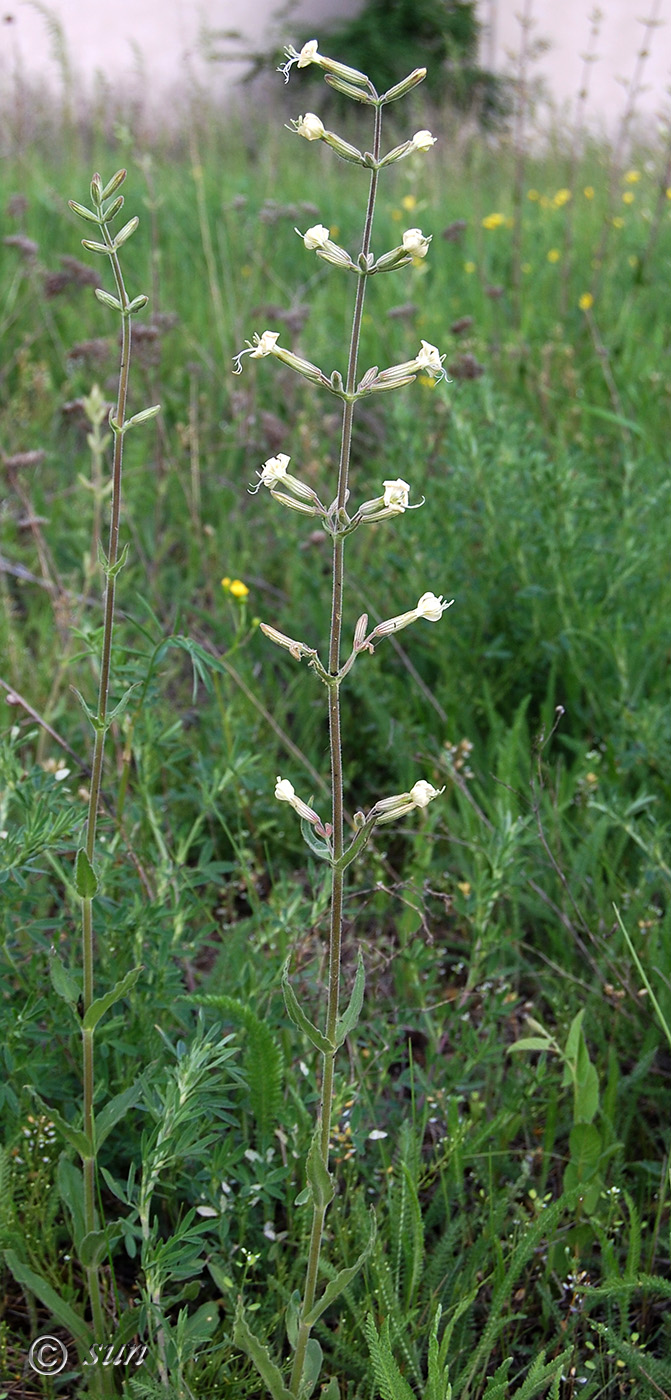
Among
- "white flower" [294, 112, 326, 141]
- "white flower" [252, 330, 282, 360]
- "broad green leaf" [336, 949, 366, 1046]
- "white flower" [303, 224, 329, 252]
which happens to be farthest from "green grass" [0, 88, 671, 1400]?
"white flower" [294, 112, 326, 141]

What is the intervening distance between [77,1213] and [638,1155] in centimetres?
85

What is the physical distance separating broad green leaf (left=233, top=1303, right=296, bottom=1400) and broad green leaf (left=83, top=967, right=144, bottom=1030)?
12.7 inches

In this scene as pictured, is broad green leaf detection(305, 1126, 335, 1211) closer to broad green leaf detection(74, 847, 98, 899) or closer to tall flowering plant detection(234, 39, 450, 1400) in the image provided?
tall flowering plant detection(234, 39, 450, 1400)

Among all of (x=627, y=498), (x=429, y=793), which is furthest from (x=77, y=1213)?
(x=627, y=498)

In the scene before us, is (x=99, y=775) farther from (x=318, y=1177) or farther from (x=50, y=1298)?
(x=50, y=1298)

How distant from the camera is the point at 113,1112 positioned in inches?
48.8

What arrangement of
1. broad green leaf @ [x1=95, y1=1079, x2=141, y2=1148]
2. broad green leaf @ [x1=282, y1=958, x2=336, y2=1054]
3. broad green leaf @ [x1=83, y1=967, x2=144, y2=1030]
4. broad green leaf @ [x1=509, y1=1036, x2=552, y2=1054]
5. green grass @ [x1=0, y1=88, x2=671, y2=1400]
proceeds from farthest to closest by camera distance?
broad green leaf @ [x1=509, y1=1036, x2=552, y2=1054] → green grass @ [x1=0, y1=88, x2=671, y2=1400] → broad green leaf @ [x1=95, y1=1079, x2=141, y2=1148] → broad green leaf @ [x1=83, y1=967, x2=144, y2=1030] → broad green leaf @ [x1=282, y1=958, x2=336, y2=1054]

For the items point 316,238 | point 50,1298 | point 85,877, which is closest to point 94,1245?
point 50,1298

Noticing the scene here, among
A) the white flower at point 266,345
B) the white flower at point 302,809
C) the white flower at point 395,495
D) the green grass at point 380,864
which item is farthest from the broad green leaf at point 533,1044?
the white flower at point 266,345

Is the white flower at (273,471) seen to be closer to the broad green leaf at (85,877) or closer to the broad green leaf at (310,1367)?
the broad green leaf at (85,877)

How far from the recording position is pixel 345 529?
3.46ft

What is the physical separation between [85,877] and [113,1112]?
290mm

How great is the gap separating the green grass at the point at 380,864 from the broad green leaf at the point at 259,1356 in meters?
0.12

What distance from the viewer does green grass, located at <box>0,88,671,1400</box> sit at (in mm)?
1373
